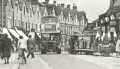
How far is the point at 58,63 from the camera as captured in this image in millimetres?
4105

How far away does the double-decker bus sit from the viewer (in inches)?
163

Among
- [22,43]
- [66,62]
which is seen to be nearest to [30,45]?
[22,43]

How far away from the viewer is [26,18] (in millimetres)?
4121

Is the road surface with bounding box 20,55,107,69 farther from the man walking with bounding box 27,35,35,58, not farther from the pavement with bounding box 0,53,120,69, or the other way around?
the man walking with bounding box 27,35,35,58

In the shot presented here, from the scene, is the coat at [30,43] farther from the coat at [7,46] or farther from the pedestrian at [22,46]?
the coat at [7,46]

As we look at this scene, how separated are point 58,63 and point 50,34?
0.44 metres

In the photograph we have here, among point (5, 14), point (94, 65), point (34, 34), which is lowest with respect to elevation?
point (94, 65)

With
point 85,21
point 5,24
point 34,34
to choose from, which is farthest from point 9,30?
point 85,21

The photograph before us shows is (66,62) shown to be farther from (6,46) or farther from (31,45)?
(6,46)

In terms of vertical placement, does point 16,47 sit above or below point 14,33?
below

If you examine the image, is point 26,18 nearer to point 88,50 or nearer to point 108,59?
point 88,50

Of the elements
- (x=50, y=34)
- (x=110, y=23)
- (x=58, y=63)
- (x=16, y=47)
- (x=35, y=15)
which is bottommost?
(x=58, y=63)

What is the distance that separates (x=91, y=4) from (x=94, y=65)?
898 millimetres

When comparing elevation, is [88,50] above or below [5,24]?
below
